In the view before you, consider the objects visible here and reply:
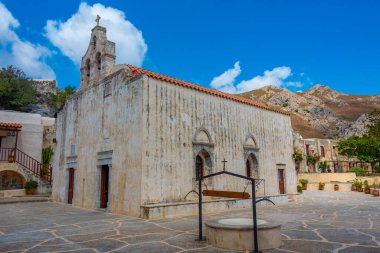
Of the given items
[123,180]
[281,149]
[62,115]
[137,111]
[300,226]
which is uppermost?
[62,115]

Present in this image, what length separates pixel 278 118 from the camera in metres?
17.2

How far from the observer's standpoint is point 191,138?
12156 millimetres

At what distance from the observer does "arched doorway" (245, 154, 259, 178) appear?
49.3 ft

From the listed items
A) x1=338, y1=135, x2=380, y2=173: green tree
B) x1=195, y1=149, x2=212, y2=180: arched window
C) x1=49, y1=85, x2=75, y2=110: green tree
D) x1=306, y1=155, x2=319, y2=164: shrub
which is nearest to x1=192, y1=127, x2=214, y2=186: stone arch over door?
x1=195, y1=149, x2=212, y2=180: arched window

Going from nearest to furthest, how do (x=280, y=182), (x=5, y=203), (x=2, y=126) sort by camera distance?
(x=5, y=203) < (x=280, y=182) < (x=2, y=126)

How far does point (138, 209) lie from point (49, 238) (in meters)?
3.73

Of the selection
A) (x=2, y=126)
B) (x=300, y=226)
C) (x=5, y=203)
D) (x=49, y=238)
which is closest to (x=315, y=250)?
(x=300, y=226)

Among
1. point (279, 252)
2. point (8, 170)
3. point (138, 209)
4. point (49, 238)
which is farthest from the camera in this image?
point (8, 170)

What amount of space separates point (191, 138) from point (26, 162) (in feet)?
53.6

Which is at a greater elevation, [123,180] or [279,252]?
[123,180]

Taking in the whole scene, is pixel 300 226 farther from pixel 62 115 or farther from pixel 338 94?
pixel 338 94

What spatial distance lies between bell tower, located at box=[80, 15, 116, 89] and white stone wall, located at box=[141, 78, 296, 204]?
3.45 m

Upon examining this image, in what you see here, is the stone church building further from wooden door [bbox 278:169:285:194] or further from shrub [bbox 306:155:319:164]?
shrub [bbox 306:155:319:164]

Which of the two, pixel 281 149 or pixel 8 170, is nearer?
pixel 281 149
